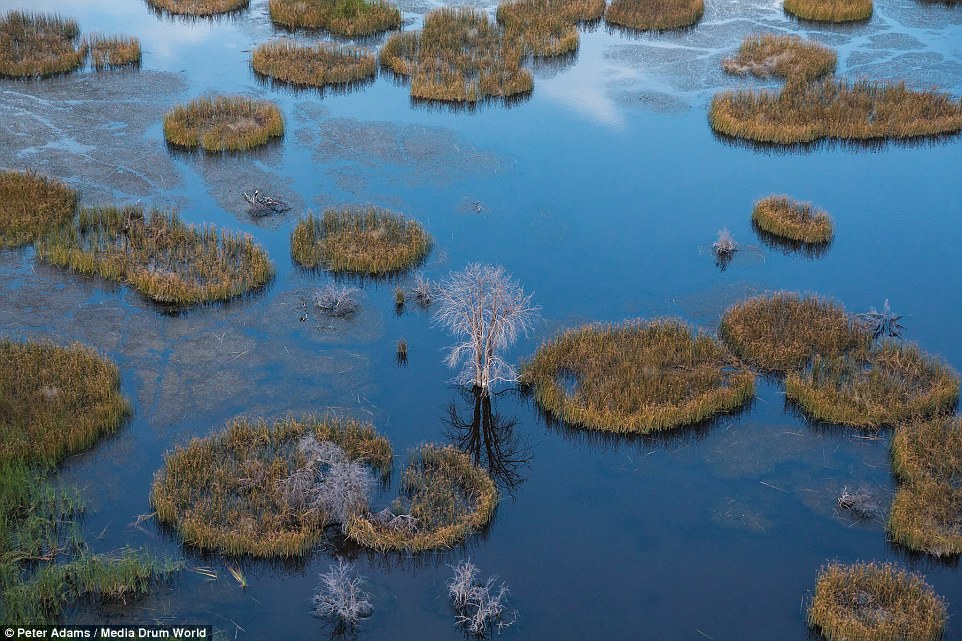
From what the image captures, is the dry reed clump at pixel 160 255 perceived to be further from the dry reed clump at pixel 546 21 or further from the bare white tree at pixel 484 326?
the dry reed clump at pixel 546 21

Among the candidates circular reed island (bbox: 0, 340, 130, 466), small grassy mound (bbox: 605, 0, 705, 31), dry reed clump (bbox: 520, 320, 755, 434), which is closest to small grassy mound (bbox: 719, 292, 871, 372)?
dry reed clump (bbox: 520, 320, 755, 434)

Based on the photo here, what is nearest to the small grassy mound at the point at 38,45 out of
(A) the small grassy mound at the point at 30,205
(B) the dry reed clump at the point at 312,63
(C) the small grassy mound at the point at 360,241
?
(B) the dry reed clump at the point at 312,63

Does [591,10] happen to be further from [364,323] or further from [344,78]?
[364,323]

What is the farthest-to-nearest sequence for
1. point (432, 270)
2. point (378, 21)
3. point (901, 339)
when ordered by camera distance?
point (378, 21) < point (432, 270) < point (901, 339)

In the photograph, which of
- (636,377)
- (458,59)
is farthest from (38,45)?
(636,377)

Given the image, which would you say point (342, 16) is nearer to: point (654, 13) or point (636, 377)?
point (654, 13)

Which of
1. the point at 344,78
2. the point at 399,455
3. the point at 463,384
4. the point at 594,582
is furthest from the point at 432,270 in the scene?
the point at 344,78

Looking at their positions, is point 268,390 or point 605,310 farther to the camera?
point 605,310
